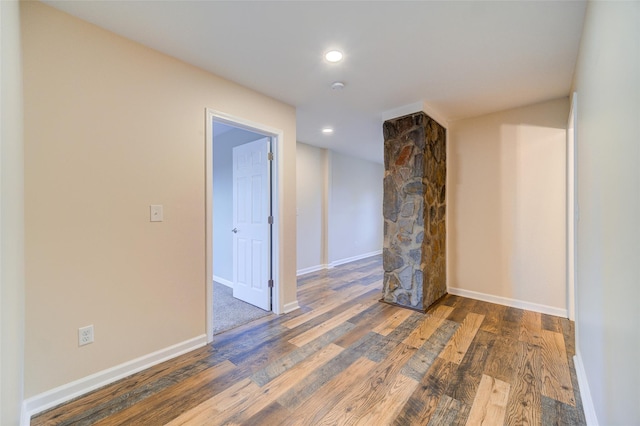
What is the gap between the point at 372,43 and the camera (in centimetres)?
196

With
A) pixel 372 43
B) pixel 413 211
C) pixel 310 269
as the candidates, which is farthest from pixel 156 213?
pixel 310 269

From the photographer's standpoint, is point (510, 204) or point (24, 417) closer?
point (24, 417)

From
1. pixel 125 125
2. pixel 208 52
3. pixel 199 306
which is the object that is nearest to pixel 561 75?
pixel 208 52

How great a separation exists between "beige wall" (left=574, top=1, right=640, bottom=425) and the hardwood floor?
0.39 m

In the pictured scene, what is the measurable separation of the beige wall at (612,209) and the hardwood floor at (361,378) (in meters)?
0.39

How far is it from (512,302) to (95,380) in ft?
13.3

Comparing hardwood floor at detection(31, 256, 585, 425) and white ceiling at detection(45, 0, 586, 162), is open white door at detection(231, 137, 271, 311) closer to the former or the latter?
hardwood floor at detection(31, 256, 585, 425)

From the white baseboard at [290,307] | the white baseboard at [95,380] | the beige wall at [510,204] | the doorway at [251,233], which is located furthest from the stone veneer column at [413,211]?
the white baseboard at [95,380]

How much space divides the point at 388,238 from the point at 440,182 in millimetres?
1030

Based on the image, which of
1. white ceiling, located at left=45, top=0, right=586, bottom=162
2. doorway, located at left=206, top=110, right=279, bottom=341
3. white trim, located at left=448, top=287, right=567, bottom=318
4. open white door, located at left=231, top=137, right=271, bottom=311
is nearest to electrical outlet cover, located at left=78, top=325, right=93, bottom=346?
doorway, located at left=206, top=110, right=279, bottom=341

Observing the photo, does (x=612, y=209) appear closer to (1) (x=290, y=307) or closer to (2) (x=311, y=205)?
(1) (x=290, y=307)

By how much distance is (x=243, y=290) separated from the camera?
3406mm

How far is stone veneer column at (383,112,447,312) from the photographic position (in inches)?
120

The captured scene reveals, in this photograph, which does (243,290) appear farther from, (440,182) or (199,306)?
(440,182)
